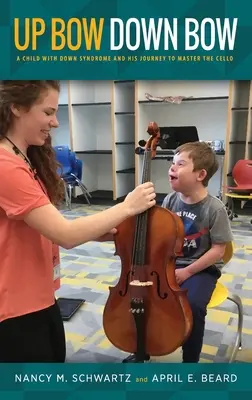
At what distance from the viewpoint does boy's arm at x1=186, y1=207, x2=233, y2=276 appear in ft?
4.61

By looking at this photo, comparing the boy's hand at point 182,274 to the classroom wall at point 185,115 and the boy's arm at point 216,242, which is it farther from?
the classroom wall at point 185,115

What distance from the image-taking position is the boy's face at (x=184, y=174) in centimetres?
144

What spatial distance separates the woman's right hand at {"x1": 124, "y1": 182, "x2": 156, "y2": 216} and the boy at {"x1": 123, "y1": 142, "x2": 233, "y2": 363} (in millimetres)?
459

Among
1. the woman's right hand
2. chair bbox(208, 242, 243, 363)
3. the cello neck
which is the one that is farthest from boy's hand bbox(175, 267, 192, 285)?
the woman's right hand

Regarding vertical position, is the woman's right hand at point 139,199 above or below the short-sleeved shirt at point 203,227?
above

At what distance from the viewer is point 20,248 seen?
0.95 m

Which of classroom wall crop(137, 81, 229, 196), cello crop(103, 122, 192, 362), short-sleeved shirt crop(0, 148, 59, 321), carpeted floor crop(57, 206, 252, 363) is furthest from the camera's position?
classroom wall crop(137, 81, 229, 196)

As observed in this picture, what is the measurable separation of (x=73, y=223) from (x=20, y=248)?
0.58 ft

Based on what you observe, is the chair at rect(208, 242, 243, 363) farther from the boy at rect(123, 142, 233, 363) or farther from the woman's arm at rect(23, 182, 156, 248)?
the woman's arm at rect(23, 182, 156, 248)

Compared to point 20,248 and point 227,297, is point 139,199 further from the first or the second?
point 227,297

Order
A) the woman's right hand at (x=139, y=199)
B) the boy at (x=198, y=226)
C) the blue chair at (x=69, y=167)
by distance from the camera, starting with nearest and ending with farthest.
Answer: the woman's right hand at (x=139, y=199) → the boy at (x=198, y=226) → the blue chair at (x=69, y=167)

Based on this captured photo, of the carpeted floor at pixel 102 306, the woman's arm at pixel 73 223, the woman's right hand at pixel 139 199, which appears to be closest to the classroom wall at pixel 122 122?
the carpeted floor at pixel 102 306

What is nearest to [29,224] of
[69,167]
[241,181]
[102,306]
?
[102,306]

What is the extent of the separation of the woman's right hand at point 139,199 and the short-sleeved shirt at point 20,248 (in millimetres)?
208
